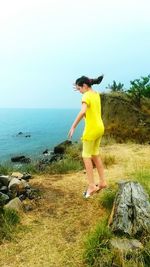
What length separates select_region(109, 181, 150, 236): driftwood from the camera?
613 centimetres

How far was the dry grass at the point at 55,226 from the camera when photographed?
5996 millimetres

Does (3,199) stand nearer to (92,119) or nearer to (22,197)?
(22,197)

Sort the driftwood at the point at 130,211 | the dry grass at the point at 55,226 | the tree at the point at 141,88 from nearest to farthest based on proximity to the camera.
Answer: the dry grass at the point at 55,226 < the driftwood at the point at 130,211 < the tree at the point at 141,88

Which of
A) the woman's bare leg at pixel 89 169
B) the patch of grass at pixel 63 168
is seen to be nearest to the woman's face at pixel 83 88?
the woman's bare leg at pixel 89 169

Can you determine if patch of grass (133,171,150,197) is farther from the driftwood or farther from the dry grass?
the driftwood

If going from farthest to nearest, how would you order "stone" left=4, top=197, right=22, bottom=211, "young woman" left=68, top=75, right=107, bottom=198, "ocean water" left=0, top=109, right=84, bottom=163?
"ocean water" left=0, top=109, right=84, bottom=163
"young woman" left=68, top=75, right=107, bottom=198
"stone" left=4, top=197, right=22, bottom=211

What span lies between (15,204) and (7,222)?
1.93 feet

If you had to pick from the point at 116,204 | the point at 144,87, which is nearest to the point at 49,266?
the point at 116,204

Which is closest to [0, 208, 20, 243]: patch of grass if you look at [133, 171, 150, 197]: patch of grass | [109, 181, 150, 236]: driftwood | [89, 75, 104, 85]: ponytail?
[109, 181, 150, 236]: driftwood

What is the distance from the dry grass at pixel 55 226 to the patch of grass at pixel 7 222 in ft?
0.40

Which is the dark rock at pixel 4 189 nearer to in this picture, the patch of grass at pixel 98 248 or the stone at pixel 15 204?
the stone at pixel 15 204

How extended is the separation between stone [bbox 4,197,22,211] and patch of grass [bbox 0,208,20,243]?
154 mm

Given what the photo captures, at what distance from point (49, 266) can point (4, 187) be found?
2.52 metres

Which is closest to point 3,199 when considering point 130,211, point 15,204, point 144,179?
point 15,204
